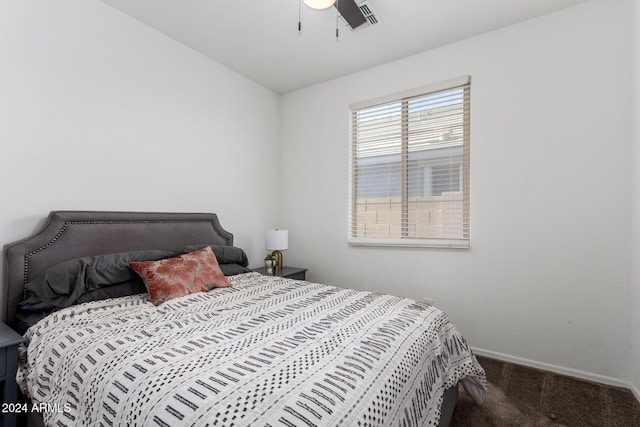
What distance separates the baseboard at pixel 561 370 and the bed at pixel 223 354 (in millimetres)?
817

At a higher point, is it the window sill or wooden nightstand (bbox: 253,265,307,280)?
the window sill

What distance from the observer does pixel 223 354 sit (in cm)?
115

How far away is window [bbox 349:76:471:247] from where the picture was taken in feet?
9.02

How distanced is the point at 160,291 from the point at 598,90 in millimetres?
3280

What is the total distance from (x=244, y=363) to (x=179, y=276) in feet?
3.60

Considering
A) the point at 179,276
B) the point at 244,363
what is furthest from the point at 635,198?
the point at 179,276

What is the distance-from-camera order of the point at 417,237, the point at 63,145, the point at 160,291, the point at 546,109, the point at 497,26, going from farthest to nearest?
the point at 417,237 → the point at 497,26 → the point at 546,109 → the point at 63,145 → the point at 160,291

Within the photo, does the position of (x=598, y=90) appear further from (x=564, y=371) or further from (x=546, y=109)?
(x=564, y=371)

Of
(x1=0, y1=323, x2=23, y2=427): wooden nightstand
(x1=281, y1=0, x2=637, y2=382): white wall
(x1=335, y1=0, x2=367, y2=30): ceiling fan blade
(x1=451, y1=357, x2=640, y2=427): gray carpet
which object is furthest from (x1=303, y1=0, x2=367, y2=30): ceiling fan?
(x1=451, y1=357, x2=640, y2=427): gray carpet

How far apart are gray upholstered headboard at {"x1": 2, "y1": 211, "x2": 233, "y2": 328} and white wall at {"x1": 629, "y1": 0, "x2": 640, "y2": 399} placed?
321cm

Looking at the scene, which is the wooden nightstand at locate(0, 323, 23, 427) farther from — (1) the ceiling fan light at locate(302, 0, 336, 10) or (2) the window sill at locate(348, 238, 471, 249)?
(2) the window sill at locate(348, 238, 471, 249)

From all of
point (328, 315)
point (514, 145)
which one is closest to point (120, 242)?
point (328, 315)

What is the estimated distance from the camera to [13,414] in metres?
1.44

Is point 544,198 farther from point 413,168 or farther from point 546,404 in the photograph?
point 546,404
